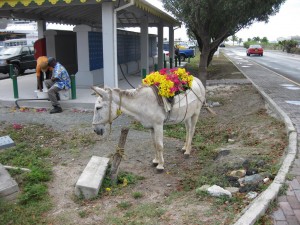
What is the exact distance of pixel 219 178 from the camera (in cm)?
508

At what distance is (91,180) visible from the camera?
4973mm

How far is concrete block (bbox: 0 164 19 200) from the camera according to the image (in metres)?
4.74

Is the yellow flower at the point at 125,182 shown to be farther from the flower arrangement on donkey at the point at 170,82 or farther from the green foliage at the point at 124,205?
the flower arrangement on donkey at the point at 170,82

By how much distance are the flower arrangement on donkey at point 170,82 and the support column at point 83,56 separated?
24.0ft

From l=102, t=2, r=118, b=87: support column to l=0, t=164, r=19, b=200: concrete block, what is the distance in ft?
19.6

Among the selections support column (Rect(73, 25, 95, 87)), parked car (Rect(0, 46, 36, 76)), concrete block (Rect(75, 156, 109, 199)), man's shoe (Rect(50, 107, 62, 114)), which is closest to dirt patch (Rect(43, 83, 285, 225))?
concrete block (Rect(75, 156, 109, 199))

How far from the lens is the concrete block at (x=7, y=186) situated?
4742 mm

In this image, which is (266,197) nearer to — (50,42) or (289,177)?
(289,177)

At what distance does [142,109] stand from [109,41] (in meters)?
5.51

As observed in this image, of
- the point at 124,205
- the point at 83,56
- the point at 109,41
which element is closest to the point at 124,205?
the point at 124,205

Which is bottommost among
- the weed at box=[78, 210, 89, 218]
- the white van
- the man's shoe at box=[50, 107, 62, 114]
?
the weed at box=[78, 210, 89, 218]

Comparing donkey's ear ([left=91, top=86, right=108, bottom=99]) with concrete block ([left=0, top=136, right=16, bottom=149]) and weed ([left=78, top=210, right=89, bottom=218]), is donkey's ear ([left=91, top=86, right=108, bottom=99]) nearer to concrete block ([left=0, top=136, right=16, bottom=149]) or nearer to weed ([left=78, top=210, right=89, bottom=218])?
concrete block ([left=0, top=136, right=16, bottom=149])

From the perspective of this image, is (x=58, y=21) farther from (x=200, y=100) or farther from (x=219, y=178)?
(x=219, y=178)

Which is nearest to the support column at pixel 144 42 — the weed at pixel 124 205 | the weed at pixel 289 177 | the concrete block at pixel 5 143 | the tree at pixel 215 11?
the tree at pixel 215 11
